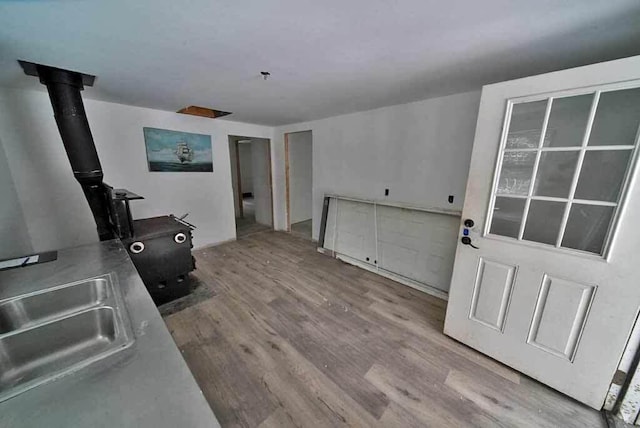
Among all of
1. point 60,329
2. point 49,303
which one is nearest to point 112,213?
point 49,303

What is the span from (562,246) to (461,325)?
0.92 meters

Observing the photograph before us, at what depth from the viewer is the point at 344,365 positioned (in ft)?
5.55

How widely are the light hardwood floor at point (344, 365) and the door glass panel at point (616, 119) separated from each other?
1.66 metres

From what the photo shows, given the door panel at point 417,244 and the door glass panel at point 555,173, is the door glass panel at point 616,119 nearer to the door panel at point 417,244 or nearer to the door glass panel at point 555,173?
the door glass panel at point 555,173

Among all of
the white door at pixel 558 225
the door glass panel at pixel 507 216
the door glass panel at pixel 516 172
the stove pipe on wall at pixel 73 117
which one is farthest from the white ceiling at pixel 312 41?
the door glass panel at pixel 507 216

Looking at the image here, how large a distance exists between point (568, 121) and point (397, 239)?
72.4 inches

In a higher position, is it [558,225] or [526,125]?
[526,125]

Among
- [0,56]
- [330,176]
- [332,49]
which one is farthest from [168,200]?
[332,49]

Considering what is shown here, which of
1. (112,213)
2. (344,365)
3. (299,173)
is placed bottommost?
(344,365)

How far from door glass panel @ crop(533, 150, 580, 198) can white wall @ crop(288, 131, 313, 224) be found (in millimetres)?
3890

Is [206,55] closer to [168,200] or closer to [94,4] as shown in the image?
[94,4]

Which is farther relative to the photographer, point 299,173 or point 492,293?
point 299,173

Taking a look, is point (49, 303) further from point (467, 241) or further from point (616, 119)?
point (616, 119)

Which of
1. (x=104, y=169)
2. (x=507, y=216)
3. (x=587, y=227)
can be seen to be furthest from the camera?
(x=104, y=169)
